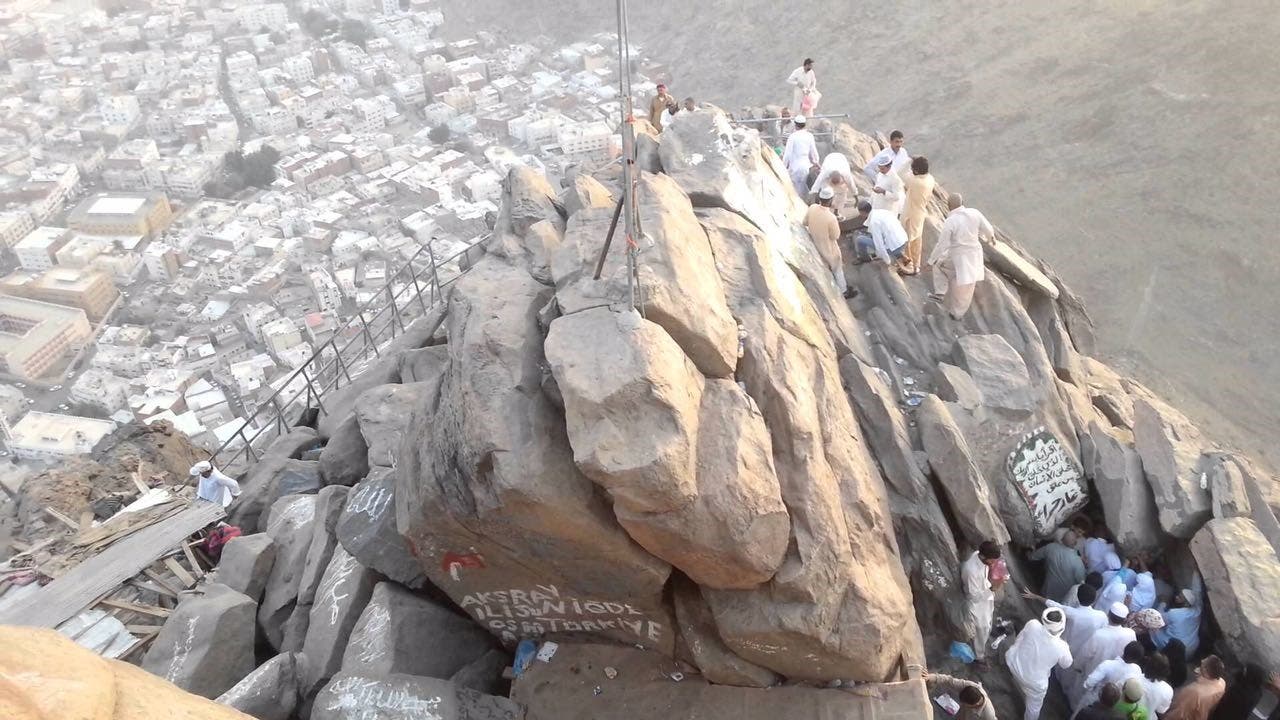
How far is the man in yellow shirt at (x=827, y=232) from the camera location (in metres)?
12.1

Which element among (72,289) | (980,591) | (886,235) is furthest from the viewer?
(72,289)

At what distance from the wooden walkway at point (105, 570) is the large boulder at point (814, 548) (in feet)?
25.9

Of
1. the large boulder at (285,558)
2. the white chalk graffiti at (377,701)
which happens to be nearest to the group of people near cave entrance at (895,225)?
the white chalk graffiti at (377,701)

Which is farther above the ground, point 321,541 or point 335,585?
point 335,585

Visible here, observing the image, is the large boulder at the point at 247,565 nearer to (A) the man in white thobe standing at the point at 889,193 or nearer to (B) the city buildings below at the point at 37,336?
(A) the man in white thobe standing at the point at 889,193

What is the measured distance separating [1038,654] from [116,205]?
67386 mm

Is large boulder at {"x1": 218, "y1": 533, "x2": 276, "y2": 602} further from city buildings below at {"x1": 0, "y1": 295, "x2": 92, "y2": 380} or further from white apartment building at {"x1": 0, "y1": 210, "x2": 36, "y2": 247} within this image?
white apartment building at {"x1": 0, "y1": 210, "x2": 36, "y2": 247}

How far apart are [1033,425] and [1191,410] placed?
10076mm

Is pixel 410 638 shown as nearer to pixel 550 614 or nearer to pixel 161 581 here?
pixel 550 614

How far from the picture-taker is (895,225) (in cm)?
1250

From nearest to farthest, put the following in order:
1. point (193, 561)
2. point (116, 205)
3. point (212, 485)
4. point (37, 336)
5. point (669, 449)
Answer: point (669, 449) < point (193, 561) < point (212, 485) < point (37, 336) < point (116, 205)

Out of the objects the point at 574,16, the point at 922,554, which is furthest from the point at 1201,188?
the point at 574,16

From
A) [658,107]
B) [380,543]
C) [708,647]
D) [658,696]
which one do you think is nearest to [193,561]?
[380,543]

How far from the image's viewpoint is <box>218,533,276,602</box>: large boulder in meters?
10.2
